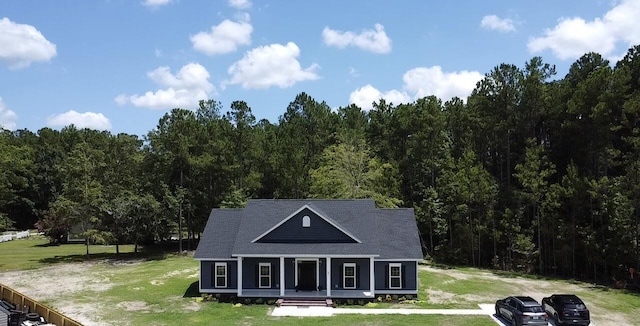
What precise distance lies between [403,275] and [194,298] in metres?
13.1

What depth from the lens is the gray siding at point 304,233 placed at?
33.0 meters

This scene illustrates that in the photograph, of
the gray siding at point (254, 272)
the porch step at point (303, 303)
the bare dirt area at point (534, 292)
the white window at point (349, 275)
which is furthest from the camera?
the gray siding at point (254, 272)

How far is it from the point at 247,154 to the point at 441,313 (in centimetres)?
3333

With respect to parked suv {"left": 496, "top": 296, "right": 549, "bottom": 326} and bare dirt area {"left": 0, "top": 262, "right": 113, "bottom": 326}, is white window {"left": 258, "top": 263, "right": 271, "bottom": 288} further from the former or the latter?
parked suv {"left": 496, "top": 296, "right": 549, "bottom": 326}

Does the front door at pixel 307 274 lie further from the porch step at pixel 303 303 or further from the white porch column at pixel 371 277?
the white porch column at pixel 371 277

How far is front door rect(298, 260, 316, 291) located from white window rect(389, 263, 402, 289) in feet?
15.9

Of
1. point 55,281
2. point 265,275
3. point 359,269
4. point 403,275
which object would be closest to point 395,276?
point 403,275

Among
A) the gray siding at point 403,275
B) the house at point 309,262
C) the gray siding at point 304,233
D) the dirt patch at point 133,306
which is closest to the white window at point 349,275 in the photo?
the house at point 309,262

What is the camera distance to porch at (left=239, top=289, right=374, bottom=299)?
31375 millimetres

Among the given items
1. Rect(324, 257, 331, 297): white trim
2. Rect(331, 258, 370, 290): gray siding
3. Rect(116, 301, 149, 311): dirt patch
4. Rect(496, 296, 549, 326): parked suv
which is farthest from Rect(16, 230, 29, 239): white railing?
Rect(496, 296, 549, 326): parked suv

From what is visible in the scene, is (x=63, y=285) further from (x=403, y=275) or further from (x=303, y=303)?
(x=403, y=275)

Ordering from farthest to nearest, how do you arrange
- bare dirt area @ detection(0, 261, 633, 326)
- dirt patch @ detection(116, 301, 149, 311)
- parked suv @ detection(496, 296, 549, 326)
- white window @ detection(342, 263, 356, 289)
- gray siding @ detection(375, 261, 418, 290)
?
white window @ detection(342, 263, 356, 289), gray siding @ detection(375, 261, 418, 290), dirt patch @ detection(116, 301, 149, 311), bare dirt area @ detection(0, 261, 633, 326), parked suv @ detection(496, 296, 549, 326)

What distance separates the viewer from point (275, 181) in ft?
195

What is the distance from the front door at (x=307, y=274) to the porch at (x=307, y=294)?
693 millimetres
